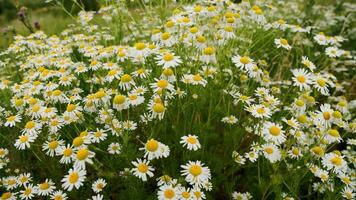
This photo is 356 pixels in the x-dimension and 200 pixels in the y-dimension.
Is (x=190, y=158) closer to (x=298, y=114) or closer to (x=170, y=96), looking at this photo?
(x=170, y=96)

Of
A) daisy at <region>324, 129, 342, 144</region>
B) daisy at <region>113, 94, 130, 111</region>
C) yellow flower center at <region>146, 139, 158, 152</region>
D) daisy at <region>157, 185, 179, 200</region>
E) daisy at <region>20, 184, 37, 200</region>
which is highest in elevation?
daisy at <region>113, 94, 130, 111</region>

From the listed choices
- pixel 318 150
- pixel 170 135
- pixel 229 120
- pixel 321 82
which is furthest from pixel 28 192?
pixel 321 82

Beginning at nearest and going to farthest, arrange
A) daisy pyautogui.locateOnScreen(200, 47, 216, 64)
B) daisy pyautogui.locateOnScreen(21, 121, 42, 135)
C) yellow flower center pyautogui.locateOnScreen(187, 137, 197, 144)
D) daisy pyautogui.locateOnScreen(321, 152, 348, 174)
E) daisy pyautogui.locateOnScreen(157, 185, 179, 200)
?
daisy pyautogui.locateOnScreen(157, 185, 179, 200)
yellow flower center pyautogui.locateOnScreen(187, 137, 197, 144)
daisy pyautogui.locateOnScreen(321, 152, 348, 174)
daisy pyautogui.locateOnScreen(21, 121, 42, 135)
daisy pyautogui.locateOnScreen(200, 47, 216, 64)

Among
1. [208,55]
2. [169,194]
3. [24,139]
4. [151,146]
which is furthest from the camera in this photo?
[208,55]

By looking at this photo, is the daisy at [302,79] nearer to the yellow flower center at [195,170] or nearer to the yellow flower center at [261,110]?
the yellow flower center at [261,110]

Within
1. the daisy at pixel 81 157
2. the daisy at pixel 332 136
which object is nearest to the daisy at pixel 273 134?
the daisy at pixel 332 136

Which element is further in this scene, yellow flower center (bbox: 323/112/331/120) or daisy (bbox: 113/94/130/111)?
yellow flower center (bbox: 323/112/331/120)

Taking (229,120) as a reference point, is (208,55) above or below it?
above

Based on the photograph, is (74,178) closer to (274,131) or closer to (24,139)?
(24,139)

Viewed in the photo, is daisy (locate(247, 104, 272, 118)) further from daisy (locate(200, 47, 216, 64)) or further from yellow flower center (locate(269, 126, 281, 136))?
daisy (locate(200, 47, 216, 64))

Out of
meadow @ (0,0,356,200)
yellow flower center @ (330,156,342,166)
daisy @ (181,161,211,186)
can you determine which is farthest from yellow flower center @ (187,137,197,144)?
yellow flower center @ (330,156,342,166)
